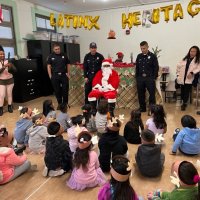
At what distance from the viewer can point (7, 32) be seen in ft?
18.7

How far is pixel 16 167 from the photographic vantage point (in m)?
2.27

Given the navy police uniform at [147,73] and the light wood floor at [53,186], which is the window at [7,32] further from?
the light wood floor at [53,186]

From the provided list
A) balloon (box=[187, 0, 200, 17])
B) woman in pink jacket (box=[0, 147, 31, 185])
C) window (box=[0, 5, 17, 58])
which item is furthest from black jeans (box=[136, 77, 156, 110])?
window (box=[0, 5, 17, 58])

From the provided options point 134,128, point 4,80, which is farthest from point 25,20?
point 134,128

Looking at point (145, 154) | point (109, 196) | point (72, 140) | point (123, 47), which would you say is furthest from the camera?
point (123, 47)

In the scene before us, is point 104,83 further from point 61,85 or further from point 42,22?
point 42,22

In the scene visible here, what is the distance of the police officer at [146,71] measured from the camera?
165 inches

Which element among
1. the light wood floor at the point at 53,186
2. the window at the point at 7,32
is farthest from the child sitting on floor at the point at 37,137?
the window at the point at 7,32

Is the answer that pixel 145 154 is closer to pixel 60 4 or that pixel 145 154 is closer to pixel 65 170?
pixel 65 170

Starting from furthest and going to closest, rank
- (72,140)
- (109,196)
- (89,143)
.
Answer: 1. (72,140)
2. (89,143)
3. (109,196)

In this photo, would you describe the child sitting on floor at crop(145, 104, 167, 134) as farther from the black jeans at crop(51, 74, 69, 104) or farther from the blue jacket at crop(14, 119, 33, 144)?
the black jeans at crop(51, 74, 69, 104)

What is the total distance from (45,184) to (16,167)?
1.17ft

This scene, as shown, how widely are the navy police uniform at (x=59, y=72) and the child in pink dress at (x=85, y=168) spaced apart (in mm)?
2827

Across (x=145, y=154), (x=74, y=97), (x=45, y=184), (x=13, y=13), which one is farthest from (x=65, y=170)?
(x=13, y=13)
